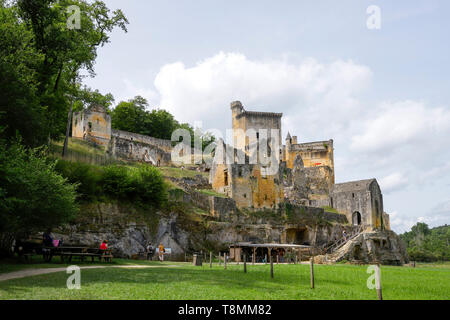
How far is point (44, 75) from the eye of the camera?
27734 mm

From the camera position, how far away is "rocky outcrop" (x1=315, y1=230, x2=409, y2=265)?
137ft

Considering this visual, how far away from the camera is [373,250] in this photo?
46.1 meters

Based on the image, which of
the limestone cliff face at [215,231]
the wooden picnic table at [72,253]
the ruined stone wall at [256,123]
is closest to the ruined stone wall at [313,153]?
the ruined stone wall at [256,123]

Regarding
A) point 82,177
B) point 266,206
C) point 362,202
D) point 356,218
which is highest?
point 82,177

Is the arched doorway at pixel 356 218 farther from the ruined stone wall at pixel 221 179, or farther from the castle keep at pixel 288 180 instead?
the ruined stone wall at pixel 221 179

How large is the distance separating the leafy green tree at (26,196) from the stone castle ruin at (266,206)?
926 cm

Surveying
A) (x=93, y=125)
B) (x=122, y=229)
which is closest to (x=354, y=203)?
(x=122, y=229)

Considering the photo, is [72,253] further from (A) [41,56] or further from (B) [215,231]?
(B) [215,231]

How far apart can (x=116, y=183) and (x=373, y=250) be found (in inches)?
1240

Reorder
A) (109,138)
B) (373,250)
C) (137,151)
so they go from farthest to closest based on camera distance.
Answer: (137,151), (109,138), (373,250)

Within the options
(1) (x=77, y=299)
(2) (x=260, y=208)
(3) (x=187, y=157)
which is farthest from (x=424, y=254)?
(1) (x=77, y=299)

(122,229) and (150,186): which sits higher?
(150,186)

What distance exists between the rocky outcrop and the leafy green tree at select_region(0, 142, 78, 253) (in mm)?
28356
